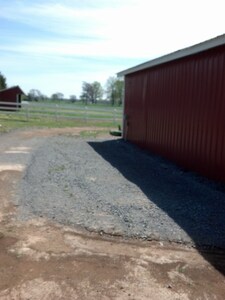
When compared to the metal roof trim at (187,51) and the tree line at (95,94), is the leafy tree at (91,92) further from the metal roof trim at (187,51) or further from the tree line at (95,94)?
the metal roof trim at (187,51)

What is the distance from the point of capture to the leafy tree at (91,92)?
79.6 m

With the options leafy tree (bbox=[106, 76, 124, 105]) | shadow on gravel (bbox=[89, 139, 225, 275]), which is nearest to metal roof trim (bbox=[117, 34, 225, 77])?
shadow on gravel (bbox=[89, 139, 225, 275])

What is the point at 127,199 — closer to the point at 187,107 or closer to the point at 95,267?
the point at 95,267

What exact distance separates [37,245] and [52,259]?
395mm

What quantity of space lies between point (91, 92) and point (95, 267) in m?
78.3

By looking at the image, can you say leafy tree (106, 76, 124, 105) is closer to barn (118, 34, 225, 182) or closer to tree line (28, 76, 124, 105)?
tree line (28, 76, 124, 105)

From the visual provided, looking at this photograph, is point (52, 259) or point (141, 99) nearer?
point (52, 259)

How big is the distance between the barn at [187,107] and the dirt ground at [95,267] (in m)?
3.60

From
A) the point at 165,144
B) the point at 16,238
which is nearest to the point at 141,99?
the point at 165,144

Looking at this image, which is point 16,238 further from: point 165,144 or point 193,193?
point 165,144

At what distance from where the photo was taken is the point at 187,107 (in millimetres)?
8812

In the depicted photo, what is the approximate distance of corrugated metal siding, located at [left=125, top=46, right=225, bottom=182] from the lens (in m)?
7.32

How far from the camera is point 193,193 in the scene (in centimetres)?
638

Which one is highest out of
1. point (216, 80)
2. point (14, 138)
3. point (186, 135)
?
point (216, 80)
